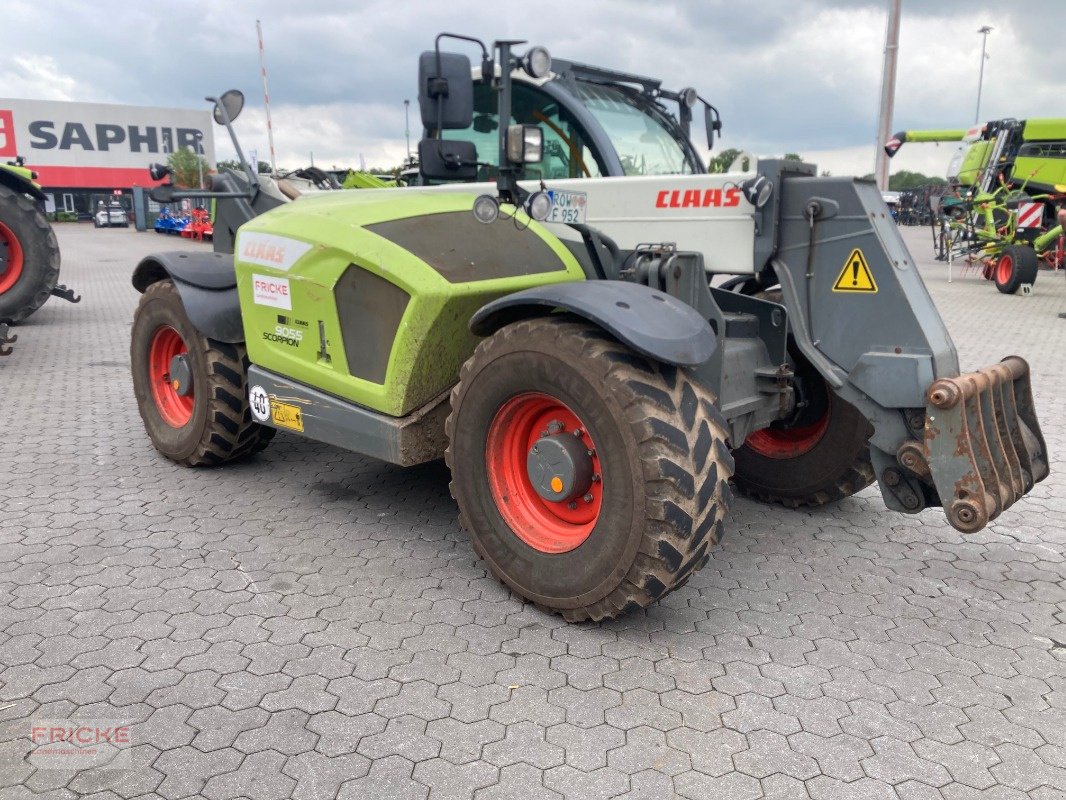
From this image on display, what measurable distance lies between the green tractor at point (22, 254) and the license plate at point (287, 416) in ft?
21.1

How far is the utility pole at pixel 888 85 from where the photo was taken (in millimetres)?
14047

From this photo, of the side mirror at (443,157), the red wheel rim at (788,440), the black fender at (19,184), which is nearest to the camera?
the side mirror at (443,157)

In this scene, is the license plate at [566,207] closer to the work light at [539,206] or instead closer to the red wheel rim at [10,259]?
the work light at [539,206]

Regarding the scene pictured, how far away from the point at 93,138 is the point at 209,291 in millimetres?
51536

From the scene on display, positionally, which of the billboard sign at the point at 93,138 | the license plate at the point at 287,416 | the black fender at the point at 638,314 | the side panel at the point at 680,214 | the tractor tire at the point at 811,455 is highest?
the billboard sign at the point at 93,138

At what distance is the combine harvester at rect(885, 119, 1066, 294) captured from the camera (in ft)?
48.6

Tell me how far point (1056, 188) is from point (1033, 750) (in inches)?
662

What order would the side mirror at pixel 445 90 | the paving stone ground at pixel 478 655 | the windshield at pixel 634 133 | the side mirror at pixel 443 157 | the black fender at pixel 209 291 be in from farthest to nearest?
the black fender at pixel 209 291
the windshield at pixel 634 133
the side mirror at pixel 443 157
the side mirror at pixel 445 90
the paving stone ground at pixel 478 655

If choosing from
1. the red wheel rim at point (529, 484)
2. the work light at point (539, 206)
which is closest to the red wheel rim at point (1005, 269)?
the work light at point (539, 206)

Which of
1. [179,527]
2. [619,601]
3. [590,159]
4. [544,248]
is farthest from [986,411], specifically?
[179,527]

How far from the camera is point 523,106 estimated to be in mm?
4531

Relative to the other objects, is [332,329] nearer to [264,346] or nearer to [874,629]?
[264,346]

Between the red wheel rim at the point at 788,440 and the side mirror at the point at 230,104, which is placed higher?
the side mirror at the point at 230,104

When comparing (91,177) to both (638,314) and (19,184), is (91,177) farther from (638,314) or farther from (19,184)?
(638,314)
